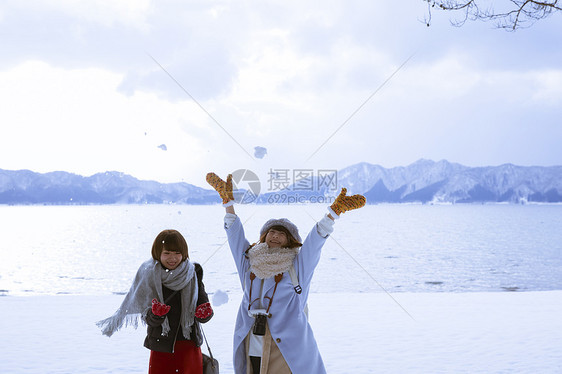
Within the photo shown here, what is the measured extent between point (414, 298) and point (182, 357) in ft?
18.0

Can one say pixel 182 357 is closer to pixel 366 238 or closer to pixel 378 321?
pixel 378 321

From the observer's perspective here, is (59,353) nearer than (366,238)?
Yes

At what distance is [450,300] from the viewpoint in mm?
7035

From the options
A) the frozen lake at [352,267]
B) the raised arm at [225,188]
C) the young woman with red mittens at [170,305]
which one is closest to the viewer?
the young woman with red mittens at [170,305]

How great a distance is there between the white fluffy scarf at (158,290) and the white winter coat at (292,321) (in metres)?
0.27

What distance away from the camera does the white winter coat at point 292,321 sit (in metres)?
2.46

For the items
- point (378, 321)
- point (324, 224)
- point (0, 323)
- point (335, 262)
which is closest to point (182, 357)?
point (324, 224)

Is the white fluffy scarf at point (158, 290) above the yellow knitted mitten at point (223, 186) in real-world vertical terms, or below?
below

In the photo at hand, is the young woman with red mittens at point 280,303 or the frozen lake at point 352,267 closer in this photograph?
the young woman with red mittens at point 280,303

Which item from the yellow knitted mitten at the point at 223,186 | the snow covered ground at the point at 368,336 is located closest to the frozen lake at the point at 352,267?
the snow covered ground at the point at 368,336

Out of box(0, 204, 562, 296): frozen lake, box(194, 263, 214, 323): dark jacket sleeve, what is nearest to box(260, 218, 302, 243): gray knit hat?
box(194, 263, 214, 323): dark jacket sleeve

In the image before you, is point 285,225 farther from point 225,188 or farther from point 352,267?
point 352,267

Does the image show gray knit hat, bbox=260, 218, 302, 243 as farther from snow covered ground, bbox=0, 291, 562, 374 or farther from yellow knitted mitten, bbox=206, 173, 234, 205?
snow covered ground, bbox=0, 291, 562, 374

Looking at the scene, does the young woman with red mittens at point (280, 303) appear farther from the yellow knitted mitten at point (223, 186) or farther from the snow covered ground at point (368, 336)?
the snow covered ground at point (368, 336)
